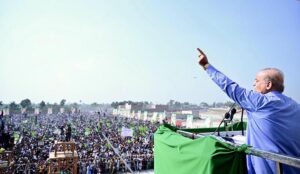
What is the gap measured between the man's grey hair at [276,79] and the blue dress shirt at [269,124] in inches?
2.9

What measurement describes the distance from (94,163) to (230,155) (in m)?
15.4

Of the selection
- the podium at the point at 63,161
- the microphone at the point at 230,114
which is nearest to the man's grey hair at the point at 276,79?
the microphone at the point at 230,114

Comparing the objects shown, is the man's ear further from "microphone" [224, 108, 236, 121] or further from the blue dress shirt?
"microphone" [224, 108, 236, 121]

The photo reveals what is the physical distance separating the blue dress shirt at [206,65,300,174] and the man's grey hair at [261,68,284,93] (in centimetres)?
7

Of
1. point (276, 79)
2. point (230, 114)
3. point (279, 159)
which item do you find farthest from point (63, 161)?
point (279, 159)

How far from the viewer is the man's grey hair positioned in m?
1.58

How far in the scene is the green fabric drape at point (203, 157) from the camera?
1209mm

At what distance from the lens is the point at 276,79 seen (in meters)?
1.59

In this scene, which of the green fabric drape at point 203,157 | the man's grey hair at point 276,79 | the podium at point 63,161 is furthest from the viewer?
the podium at point 63,161

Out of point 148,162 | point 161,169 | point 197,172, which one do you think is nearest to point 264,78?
point 197,172

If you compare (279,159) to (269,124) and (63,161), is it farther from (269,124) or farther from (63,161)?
(63,161)

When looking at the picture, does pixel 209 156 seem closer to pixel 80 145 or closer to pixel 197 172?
pixel 197 172

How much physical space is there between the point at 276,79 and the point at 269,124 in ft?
1.19

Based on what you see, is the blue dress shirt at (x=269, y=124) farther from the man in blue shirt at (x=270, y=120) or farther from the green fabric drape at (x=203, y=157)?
the green fabric drape at (x=203, y=157)
